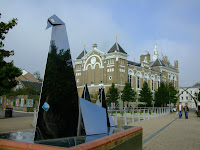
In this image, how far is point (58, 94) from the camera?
188 inches

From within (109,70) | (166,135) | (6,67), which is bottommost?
(166,135)

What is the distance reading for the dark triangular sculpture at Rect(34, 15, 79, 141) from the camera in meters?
4.40

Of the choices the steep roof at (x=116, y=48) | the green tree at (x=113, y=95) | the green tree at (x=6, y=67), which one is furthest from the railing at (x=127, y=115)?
the steep roof at (x=116, y=48)

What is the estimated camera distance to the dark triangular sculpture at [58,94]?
4402mm

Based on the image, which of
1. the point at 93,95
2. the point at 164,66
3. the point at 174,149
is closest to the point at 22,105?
the point at 93,95

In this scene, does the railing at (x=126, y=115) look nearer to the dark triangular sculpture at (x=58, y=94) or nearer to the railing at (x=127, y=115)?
the railing at (x=127, y=115)

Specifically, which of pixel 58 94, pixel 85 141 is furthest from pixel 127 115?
→ pixel 85 141

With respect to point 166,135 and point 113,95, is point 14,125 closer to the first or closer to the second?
point 166,135

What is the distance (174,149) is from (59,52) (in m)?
5.09

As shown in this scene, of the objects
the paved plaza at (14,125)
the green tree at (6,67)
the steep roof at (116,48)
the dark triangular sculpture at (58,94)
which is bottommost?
the paved plaza at (14,125)

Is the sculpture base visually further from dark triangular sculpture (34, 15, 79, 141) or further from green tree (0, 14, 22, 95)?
green tree (0, 14, 22, 95)

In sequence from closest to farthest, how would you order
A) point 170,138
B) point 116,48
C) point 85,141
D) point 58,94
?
point 85,141 < point 58,94 < point 170,138 < point 116,48

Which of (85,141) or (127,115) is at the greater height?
(85,141)

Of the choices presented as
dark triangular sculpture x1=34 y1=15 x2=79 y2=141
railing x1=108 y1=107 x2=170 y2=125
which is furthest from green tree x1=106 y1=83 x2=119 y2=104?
dark triangular sculpture x1=34 y1=15 x2=79 y2=141
